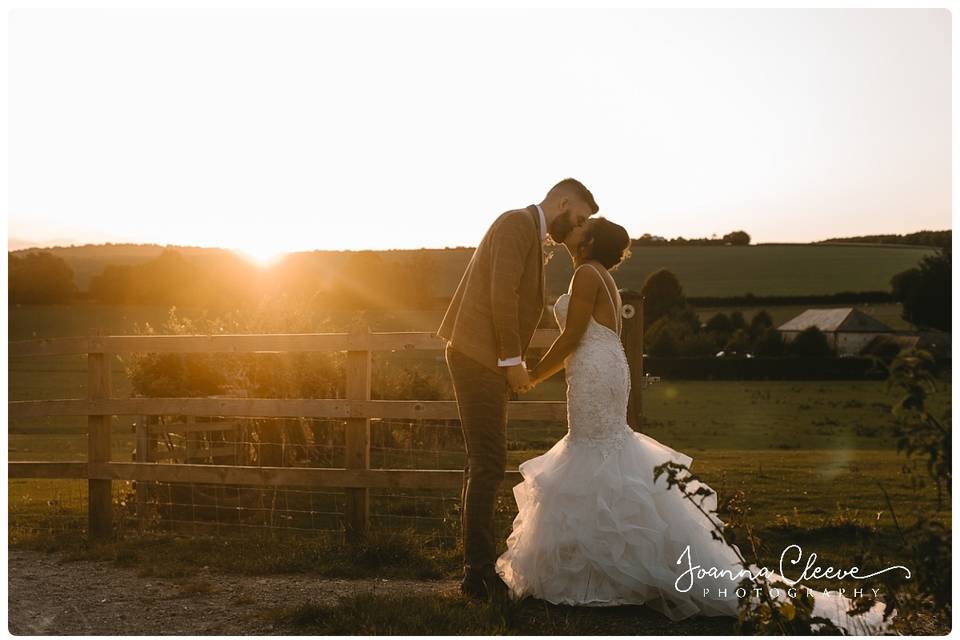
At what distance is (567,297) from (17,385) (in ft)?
115

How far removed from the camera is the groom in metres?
5.03

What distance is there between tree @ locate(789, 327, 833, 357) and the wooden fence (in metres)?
50.8

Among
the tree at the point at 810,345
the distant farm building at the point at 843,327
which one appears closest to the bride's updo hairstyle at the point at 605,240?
the tree at the point at 810,345

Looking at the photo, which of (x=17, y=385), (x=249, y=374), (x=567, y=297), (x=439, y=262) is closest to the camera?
(x=567, y=297)

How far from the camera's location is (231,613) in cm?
510

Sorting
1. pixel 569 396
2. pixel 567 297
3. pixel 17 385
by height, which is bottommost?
pixel 17 385

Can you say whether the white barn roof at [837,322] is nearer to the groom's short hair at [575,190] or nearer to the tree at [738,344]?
the tree at [738,344]

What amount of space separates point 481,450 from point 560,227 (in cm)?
133

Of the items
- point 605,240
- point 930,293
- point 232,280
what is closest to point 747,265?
point 930,293

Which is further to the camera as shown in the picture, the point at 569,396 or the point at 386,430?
the point at 386,430

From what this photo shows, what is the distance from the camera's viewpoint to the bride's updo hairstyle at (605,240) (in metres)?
5.34

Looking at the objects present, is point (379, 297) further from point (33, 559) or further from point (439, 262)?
point (33, 559)

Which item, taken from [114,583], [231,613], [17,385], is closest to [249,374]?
[114,583]

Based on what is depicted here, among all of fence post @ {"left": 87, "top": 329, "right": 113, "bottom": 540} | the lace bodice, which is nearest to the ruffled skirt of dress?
the lace bodice
